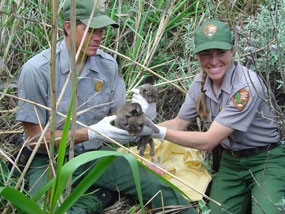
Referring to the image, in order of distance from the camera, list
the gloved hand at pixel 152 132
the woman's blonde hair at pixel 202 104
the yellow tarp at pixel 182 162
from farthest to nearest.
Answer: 1. the yellow tarp at pixel 182 162
2. the woman's blonde hair at pixel 202 104
3. the gloved hand at pixel 152 132

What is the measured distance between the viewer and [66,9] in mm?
3289

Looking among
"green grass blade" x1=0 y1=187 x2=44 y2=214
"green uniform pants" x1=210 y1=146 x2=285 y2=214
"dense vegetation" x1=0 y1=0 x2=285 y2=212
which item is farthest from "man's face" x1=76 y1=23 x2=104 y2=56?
"green grass blade" x1=0 y1=187 x2=44 y2=214

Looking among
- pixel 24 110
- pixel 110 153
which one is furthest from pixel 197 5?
pixel 110 153

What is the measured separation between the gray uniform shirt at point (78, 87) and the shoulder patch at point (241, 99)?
41.8 inches

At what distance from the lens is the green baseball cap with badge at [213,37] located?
2.99 metres

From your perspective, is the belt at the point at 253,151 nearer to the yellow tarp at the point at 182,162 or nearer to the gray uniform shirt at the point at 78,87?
the yellow tarp at the point at 182,162

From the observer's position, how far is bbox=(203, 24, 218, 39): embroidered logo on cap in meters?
3.06

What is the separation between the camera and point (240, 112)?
3.00m

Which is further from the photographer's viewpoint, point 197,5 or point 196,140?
point 197,5

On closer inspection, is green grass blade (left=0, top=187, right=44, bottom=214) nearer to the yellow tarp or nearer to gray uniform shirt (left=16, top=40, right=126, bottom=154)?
gray uniform shirt (left=16, top=40, right=126, bottom=154)

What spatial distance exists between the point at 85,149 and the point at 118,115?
20.6 inches

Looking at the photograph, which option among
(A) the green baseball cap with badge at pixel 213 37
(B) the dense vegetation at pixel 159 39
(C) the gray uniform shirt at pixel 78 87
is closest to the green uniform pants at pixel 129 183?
(C) the gray uniform shirt at pixel 78 87

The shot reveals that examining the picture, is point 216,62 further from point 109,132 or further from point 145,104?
point 109,132

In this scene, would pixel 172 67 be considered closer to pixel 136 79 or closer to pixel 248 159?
pixel 136 79
